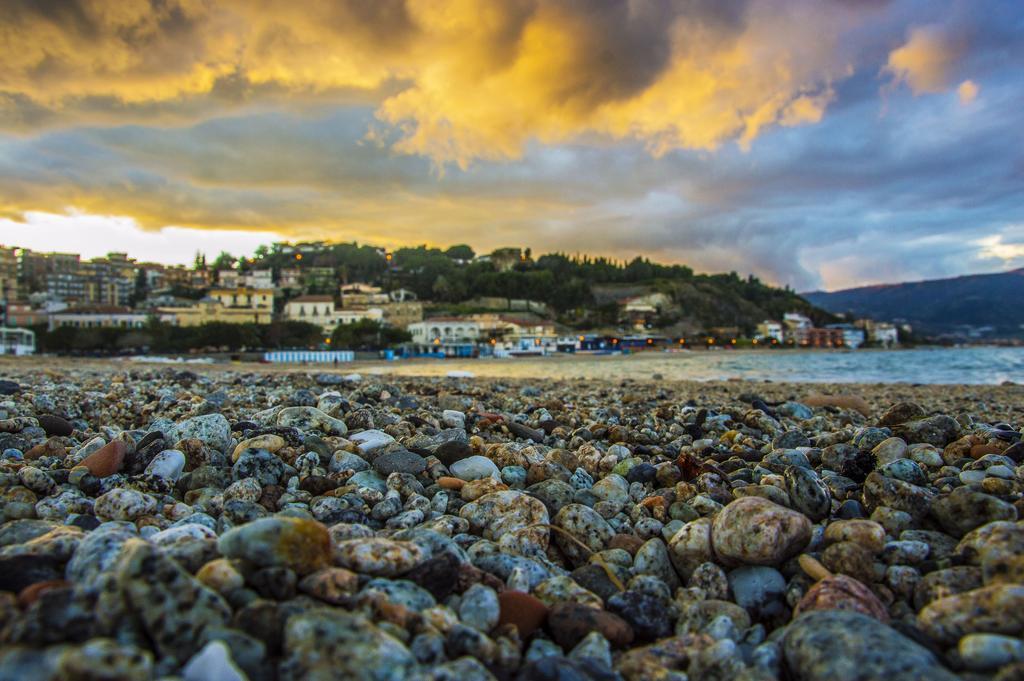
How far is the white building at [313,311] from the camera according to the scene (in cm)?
8812

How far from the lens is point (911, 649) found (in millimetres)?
1683

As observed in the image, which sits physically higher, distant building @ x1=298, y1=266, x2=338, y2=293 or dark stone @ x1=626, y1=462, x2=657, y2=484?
distant building @ x1=298, y1=266, x2=338, y2=293

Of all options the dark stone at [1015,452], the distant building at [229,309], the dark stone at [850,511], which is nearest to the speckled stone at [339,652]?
the dark stone at [850,511]

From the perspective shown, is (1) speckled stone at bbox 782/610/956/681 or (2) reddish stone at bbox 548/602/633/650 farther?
(2) reddish stone at bbox 548/602/633/650

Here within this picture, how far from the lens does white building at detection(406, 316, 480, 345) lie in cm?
8350

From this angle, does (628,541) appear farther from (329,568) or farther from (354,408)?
(354,408)

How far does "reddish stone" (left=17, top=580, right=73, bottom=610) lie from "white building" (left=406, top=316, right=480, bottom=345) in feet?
263

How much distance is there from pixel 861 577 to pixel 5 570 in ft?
10.1

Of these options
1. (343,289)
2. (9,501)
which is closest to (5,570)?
(9,501)

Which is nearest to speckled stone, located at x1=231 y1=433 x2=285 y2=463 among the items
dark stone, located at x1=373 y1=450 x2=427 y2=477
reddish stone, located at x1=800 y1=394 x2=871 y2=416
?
dark stone, located at x1=373 y1=450 x2=427 y2=477

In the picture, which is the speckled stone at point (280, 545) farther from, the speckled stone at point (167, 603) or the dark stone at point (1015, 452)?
the dark stone at point (1015, 452)

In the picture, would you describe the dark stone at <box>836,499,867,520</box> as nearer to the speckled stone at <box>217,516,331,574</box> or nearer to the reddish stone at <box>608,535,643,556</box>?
the reddish stone at <box>608,535,643,556</box>

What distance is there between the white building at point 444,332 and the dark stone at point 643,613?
79950 millimetres

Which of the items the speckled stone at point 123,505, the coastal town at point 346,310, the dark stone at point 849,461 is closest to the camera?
the speckled stone at point 123,505
